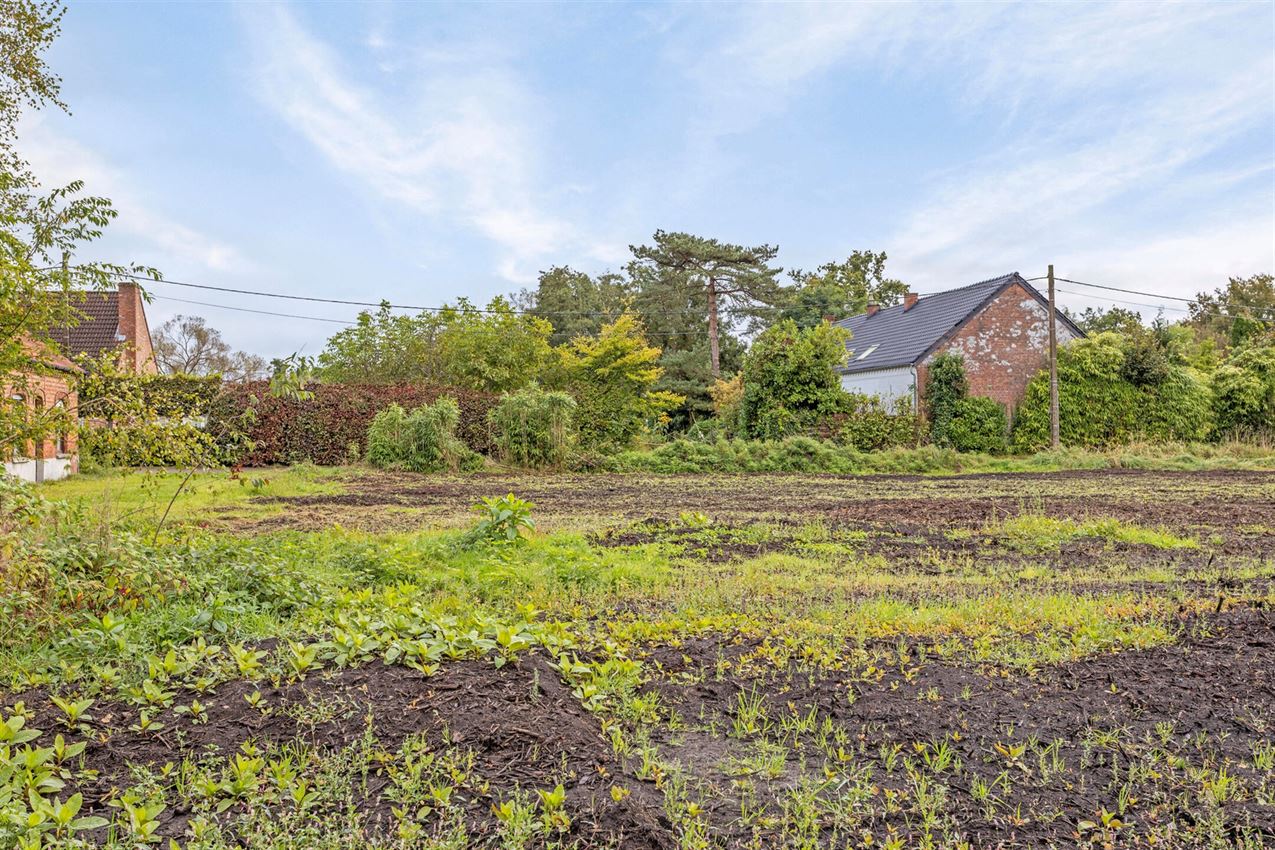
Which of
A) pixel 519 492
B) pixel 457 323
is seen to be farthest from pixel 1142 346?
pixel 457 323

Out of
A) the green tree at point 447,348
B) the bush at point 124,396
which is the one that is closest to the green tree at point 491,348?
the green tree at point 447,348

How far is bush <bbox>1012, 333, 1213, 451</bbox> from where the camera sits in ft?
80.3

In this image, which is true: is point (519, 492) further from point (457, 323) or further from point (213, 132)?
point (457, 323)

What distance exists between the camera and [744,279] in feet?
118

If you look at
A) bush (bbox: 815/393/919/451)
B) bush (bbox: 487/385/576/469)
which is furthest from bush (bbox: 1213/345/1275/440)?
bush (bbox: 487/385/576/469)

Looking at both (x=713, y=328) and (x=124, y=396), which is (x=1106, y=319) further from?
(x=124, y=396)

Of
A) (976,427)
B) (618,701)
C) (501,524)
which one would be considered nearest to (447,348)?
(976,427)

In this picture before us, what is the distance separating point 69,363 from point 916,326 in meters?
25.9

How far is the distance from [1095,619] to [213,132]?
12.8 meters

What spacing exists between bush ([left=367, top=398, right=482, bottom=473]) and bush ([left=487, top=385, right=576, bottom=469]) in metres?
1.14

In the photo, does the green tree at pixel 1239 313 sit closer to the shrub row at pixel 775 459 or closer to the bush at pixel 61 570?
the shrub row at pixel 775 459

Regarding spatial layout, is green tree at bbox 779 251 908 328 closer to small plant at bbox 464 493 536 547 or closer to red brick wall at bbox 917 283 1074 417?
red brick wall at bbox 917 283 1074 417

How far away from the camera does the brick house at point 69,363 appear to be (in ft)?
16.1

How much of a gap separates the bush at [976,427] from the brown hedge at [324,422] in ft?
47.8
